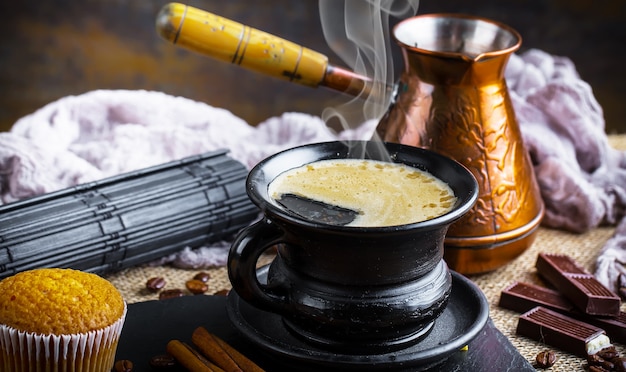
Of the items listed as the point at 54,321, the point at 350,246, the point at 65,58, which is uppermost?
the point at 350,246

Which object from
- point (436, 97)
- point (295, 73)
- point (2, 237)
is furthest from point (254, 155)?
point (2, 237)

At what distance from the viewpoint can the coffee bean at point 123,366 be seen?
1523mm

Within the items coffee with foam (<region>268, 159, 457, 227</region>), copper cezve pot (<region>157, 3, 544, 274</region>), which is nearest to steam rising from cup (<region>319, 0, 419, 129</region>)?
copper cezve pot (<region>157, 3, 544, 274</region>)

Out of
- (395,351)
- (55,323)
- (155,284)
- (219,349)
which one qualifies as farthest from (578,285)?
(55,323)

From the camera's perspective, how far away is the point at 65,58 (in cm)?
351

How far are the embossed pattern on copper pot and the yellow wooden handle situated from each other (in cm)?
23

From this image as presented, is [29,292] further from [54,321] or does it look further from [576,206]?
[576,206]

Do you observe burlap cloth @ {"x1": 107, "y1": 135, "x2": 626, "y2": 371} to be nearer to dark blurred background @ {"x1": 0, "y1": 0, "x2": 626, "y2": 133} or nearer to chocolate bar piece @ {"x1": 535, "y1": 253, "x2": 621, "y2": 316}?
chocolate bar piece @ {"x1": 535, "y1": 253, "x2": 621, "y2": 316}

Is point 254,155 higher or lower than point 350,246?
lower

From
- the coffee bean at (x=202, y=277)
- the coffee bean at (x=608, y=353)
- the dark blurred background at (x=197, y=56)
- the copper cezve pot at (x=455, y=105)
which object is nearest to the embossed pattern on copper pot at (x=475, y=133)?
the copper cezve pot at (x=455, y=105)

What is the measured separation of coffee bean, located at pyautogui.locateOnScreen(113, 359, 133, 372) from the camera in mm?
1523

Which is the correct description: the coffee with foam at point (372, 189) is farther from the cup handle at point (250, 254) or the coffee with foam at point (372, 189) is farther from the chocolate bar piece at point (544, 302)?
the chocolate bar piece at point (544, 302)

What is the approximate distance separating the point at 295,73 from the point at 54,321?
2.83 ft

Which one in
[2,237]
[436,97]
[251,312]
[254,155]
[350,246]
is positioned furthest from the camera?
[254,155]
